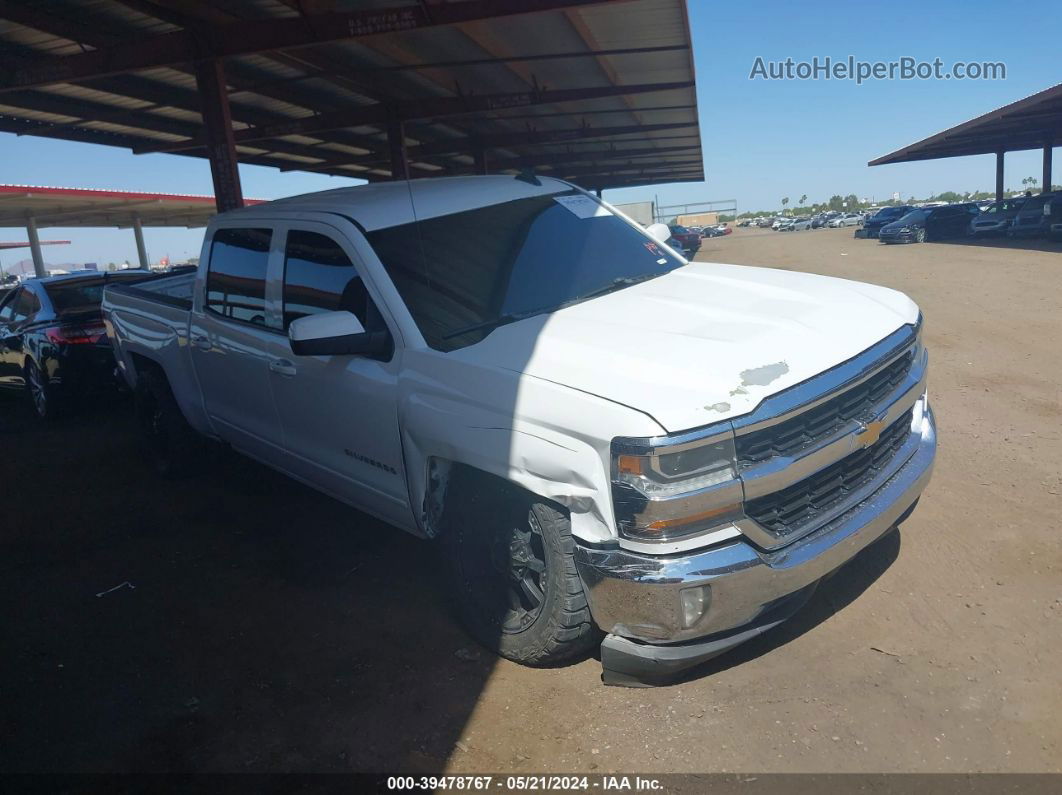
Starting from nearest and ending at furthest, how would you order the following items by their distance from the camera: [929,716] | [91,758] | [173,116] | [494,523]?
1. [929,716]
2. [91,758]
3. [494,523]
4. [173,116]

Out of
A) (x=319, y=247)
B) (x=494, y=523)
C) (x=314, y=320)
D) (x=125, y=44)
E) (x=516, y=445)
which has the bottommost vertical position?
(x=494, y=523)

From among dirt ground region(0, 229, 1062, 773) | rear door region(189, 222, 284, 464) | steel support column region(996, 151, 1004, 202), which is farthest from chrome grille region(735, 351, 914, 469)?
steel support column region(996, 151, 1004, 202)

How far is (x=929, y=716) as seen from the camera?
2.81 metres

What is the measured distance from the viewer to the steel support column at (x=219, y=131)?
34.2ft

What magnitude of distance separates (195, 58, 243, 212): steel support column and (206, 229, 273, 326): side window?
6.06m

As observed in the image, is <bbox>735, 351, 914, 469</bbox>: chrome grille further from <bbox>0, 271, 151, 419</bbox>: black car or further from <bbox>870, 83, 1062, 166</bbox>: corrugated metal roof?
<bbox>870, 83, 1062, 166</bbox>: corrugated metal roof

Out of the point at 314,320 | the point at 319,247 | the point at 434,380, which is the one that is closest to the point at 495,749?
the point at 434,380

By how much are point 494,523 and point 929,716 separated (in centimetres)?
178

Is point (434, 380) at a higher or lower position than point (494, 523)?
higher

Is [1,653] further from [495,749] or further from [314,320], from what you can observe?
[495,749]

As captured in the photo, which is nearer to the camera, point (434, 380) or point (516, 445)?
point (516, 445)

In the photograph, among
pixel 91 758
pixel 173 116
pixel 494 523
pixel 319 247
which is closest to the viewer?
pixel 91 758

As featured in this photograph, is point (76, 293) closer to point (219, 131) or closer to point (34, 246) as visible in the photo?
point (219, 131)

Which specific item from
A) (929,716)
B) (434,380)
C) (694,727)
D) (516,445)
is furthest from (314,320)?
(929,716)
